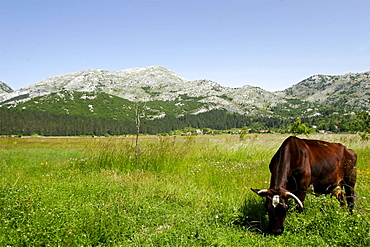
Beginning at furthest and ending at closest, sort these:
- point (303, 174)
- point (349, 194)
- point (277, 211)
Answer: point (349, 194)
point (303, 174)
point (277, 211)

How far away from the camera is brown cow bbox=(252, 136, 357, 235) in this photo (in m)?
A: 4.98


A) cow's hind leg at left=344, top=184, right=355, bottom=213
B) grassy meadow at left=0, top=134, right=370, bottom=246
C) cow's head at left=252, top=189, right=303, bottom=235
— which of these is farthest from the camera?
cow's hind leg at left=344, top=184, right=355, bottom=213

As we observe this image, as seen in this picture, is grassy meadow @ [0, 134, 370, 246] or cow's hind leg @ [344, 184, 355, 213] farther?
cow's hind leg @ [344, 184, 355, 213]

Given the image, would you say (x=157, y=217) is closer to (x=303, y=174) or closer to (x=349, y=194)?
(x=303, y=174)

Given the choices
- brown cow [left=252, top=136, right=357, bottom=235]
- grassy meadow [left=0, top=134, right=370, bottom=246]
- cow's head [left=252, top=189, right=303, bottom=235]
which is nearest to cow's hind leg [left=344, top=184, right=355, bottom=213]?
brown cow [left=252, top=136, right=357, bottom=235]

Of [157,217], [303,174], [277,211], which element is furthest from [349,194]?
[157,217]

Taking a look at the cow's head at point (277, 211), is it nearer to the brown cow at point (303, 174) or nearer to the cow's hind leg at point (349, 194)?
the brown cow at point (303, 174)

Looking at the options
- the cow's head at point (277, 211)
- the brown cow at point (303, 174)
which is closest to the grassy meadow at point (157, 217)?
the cow's head at point (277, 211)

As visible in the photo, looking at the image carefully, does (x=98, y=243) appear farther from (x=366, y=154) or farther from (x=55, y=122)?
(x=55, y=122)

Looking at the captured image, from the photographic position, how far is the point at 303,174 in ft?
19.0

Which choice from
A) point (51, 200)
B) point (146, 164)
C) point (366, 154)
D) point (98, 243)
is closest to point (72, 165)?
point (146, 164)

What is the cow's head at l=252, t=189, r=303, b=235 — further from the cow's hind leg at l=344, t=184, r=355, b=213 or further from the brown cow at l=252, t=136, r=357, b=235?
the cow's hind leg at l=344, t=184, r=355, b=213

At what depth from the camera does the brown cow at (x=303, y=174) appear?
16.4ft

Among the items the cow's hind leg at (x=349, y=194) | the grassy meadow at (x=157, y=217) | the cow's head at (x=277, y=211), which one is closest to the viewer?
the grassy meadow at (x=157, y=217)
